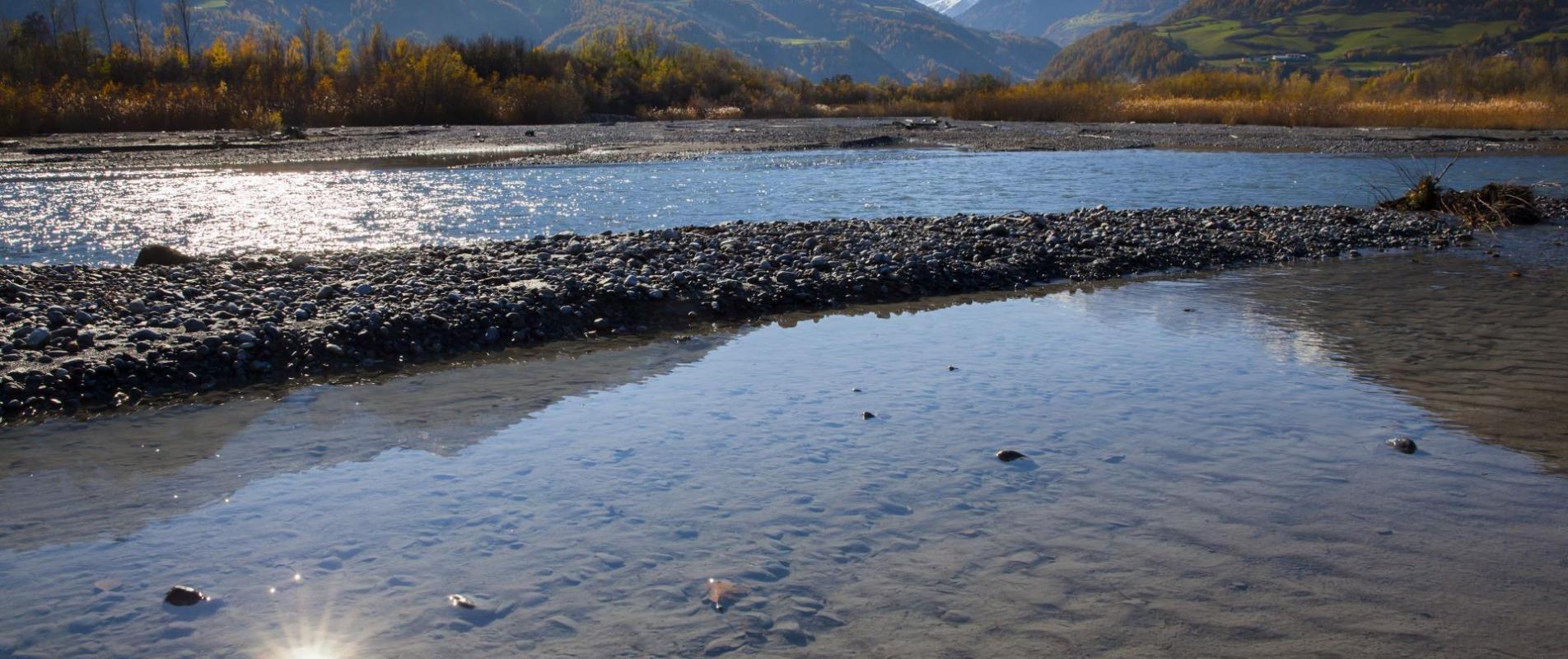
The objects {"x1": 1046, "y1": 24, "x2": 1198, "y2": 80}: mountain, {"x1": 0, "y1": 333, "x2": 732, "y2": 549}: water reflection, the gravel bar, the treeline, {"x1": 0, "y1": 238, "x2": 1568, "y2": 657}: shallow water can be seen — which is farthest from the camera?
{"x1": 1046, "y1": 24, "x2": 1198, "y2": 80}: mountain

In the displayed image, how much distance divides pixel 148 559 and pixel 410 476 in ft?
4.19

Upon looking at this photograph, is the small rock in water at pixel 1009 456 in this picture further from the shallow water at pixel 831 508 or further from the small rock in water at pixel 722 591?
the small rock in water at pixel 722 591

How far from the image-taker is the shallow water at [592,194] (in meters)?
14.7

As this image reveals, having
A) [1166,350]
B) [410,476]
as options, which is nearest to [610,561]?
[410,476]

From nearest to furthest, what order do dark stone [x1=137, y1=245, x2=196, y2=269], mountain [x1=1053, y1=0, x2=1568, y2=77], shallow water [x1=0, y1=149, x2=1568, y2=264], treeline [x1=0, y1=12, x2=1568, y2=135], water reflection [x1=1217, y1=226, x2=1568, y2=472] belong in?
water reflection [x1=1217, y1=226, x2=1568, y2=472] → dark stone [x1=137, y1=245, x2=196, y2=269] → shallow water [x1=0, y1=149, x2=1568, y2=264] → treeline [x1=0, y1=12, x2=1568, y2=135] → mountain [x1=1053, y1=0, x2=1568, y2=77]

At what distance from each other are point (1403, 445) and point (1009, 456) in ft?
6.97

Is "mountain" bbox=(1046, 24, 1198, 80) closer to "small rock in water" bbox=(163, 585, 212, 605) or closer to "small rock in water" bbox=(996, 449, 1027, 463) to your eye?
"small rock in water" bbox=(996, 449, 1027, 463)

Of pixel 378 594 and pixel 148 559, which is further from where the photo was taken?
pixel 148 559

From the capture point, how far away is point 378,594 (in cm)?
407

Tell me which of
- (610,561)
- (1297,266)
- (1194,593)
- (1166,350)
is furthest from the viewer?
(1297,266)

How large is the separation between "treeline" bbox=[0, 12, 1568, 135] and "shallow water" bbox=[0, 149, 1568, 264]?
57.5ft

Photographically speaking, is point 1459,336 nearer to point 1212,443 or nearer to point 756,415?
point 1212,443

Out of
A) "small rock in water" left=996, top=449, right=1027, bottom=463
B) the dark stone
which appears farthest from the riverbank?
"small rock in water" left=996, top=449, right=1027, bottom=463

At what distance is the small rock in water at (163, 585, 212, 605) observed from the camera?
398cm
